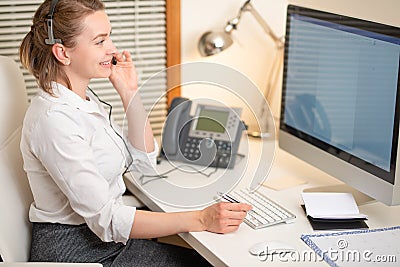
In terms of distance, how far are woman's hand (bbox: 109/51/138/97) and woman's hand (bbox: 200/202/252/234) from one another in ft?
1.69

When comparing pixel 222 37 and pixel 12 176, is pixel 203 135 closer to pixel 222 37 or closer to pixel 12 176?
pixel 222 37

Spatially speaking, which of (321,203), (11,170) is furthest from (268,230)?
(11,170)

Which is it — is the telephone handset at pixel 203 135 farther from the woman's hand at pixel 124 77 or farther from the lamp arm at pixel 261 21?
→ the lamp arm at pixel 261 21

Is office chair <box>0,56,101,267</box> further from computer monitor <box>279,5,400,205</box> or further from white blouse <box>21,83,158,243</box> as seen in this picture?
computer monitor <box>279,5,400,205</box>

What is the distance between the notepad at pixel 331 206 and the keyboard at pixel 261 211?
6 cm

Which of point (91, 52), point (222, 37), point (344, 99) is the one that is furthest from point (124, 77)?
point (344, 99)

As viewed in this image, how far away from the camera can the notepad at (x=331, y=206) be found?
1.75m

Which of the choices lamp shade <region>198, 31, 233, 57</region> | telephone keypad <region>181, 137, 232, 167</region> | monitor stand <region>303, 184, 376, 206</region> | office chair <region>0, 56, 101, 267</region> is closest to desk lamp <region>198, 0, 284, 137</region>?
lamp shade <region>198, 31, 233, 57</region>

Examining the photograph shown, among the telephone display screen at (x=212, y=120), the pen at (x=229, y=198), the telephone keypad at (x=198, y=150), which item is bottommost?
the pen at (x=229, y=198)

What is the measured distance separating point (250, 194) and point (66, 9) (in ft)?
2.38

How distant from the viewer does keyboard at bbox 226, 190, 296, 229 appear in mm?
1734

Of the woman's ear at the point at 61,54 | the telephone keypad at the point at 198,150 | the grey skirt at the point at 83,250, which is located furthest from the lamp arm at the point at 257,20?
the grey skirt at the point at 83,250

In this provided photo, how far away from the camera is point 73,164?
1614mm

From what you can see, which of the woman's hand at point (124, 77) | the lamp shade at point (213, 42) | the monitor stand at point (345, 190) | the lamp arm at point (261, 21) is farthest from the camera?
the lamp arm at point (261, 21)
